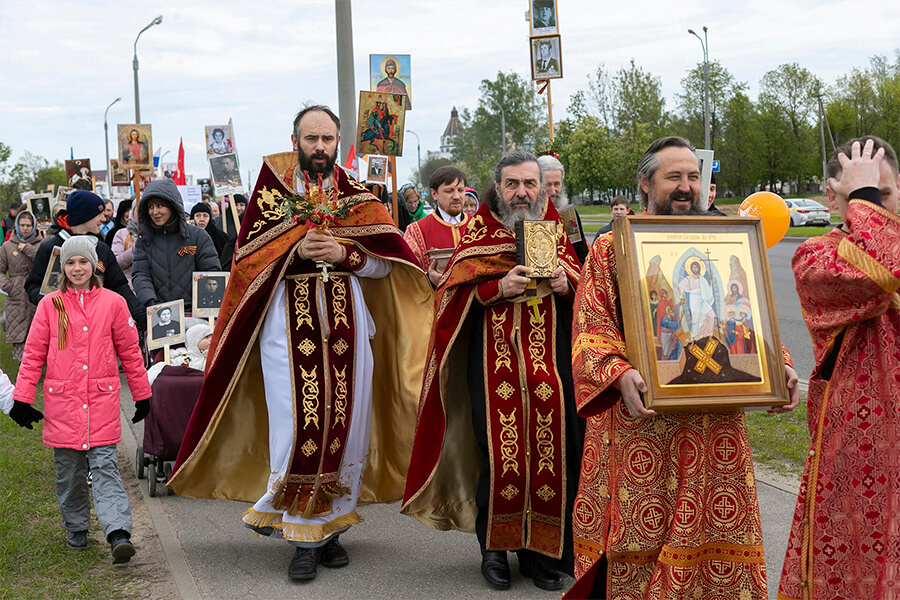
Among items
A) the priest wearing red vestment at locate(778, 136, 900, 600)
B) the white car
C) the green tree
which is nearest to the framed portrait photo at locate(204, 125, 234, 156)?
the priest wearing red vestment at locate(778, 136, 900, 600)

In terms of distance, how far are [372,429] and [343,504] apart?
651 mm

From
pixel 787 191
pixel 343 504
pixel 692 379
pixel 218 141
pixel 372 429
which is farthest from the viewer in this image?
pixel 787 191

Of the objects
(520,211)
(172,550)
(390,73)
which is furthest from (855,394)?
(390,73)

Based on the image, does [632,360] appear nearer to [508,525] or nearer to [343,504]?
[508,525]

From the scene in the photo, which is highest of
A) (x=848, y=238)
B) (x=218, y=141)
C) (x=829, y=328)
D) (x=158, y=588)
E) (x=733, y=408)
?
(x=218, y=141)

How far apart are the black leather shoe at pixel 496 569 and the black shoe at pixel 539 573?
14 centimetres

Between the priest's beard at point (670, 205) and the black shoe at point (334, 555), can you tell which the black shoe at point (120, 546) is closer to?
the black shoe at point (334, 555)

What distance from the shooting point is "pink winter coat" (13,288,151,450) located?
5598 millimetres

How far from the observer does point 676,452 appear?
3.61 m

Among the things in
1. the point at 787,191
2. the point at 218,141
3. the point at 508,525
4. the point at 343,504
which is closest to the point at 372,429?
the point at 343,504

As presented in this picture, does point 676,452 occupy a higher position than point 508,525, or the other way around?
point 676,452

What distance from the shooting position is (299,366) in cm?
549

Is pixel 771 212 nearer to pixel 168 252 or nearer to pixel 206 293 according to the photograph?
pixel 206 293

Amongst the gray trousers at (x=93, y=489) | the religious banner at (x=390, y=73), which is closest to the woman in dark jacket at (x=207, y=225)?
the religious banner at (x=390, y=73)
